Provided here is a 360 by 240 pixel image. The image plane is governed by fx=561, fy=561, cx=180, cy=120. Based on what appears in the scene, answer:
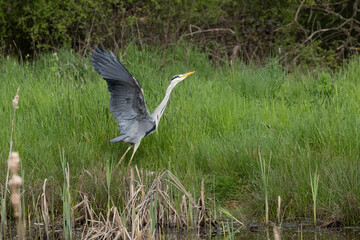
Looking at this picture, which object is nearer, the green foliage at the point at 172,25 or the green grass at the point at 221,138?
the green grass at the point at 221,138

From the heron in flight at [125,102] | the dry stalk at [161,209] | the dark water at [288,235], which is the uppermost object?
the heron in flight at [125,102]

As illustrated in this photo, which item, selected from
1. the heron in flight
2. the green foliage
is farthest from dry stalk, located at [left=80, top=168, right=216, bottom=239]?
the green foliage

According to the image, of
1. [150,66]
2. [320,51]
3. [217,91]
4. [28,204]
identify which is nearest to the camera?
[28,204]

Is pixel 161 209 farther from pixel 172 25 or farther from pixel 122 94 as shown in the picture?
pixel 172 25

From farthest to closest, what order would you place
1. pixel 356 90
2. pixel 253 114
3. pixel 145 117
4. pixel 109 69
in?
Answer: 1. pixel 356 90
2. pixel 253 114
3. pixel 145 117
4. pixel 109 69

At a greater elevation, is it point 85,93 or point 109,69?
point 109,69

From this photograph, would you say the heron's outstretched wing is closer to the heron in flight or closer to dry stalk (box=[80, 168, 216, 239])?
the heron in flight

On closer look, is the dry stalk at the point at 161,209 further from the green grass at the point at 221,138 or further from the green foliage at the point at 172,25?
the green foliage at the point at 172,25

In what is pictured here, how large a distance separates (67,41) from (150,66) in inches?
120

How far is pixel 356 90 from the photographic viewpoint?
6027 millimetres

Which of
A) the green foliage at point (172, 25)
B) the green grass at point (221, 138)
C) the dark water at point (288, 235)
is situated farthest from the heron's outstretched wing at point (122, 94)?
the green foliage at point (172, 25)

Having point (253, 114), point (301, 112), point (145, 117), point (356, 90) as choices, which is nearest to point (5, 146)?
point (145, 117)

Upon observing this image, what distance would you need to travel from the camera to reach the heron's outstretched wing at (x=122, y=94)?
4660mm

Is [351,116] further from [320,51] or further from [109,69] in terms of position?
[320,51]
